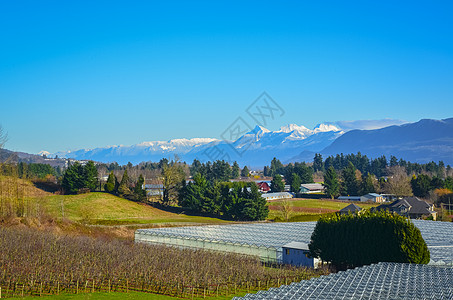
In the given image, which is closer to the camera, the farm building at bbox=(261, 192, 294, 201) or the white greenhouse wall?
the white greenhouse wall

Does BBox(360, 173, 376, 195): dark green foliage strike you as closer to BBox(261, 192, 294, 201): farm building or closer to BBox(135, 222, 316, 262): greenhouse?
BBox(261, 192, 294, 201): farm building

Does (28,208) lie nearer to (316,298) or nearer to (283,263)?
(283,263)

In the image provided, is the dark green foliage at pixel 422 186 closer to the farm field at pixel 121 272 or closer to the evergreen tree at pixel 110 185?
Answer: the evergreen tree at pixel 110 185

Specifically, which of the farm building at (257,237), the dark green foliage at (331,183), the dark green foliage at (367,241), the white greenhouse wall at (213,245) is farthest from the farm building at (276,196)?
the dark green foliage at (367,241)

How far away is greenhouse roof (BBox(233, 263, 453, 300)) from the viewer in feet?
56.2

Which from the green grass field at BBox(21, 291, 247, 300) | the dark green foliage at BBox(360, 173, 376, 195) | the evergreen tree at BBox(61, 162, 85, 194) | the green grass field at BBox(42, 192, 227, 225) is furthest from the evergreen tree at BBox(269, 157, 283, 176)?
the green grass field at BBox(21, 291, 247, 300)

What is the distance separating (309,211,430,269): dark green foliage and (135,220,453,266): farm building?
4.22 metres

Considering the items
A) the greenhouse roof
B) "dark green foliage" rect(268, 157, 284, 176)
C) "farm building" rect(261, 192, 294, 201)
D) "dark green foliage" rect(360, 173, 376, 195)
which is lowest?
the greenhouse roof

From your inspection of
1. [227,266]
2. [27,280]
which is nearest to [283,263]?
[227,266]

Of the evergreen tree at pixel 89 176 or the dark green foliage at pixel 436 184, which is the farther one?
the dark green foliage at pixel 436 184

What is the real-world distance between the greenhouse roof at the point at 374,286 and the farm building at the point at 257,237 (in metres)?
10.0

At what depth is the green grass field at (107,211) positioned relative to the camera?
191 feet

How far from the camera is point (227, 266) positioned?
1170 inches

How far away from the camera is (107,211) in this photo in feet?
204
